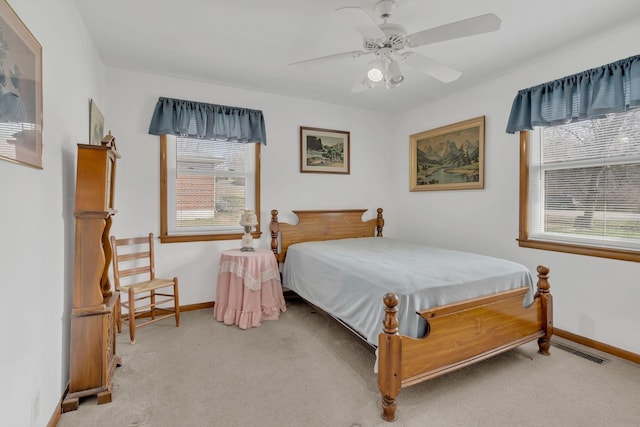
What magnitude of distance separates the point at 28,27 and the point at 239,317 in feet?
8.52

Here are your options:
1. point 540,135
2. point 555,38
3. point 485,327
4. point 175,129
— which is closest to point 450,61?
point 555,38

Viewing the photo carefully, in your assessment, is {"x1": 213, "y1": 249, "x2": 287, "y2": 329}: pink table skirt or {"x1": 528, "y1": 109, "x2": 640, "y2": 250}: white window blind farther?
{"x1": 213, "y1": 249, "x2": 287, "y2": 329}: pink table skirt


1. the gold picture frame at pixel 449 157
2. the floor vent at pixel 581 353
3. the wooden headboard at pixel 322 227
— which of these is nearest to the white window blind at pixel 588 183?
the gold picture frame at pixel 449 157

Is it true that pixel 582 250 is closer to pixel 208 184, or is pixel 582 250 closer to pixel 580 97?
pixel 580 97

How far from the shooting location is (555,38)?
2.59 metres

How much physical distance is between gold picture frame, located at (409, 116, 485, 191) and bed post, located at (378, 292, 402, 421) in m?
2.44

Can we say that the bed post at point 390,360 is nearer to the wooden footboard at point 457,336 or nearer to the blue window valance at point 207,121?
the wooden footboard at point 457,336

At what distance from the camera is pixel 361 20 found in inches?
72.2

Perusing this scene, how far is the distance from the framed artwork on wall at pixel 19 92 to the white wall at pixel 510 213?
12.3 ft

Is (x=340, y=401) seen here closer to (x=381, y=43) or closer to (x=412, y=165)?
(x=381, y=43)

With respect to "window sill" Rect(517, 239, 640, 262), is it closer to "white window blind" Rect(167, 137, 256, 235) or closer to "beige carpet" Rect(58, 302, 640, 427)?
"beige carpet" Rect(58, 302, 640, 427)

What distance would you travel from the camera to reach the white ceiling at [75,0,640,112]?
2.17 metres

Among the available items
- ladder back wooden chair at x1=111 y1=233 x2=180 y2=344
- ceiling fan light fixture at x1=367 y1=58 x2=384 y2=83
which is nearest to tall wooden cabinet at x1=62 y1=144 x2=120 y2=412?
ladder back wooden chair at x1=111 y1=233 x2=180 y2=344

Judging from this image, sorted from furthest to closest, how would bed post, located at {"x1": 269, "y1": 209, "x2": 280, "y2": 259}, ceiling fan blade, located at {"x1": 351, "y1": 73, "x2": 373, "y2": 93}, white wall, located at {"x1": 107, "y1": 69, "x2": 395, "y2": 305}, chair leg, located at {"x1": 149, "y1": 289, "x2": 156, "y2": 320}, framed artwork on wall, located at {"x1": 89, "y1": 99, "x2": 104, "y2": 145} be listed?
1. bed post, located at {"x1": 269, "y1": 209, "x2": 280, "y2": 259}
2. white wall, located at {"x1": 107, "y1": 69, "x2": 395, "y2": 305}
3. chair leg, located at {"x1": 149, "y1": 289, "x2": 156, "y2": 320}
4. framed artwork on wall, located at {"x1": 89, "y1": 99, "x2": 104, "y2": 145}
5. ceiling fan blade, located at {"x1": 351, "y1": 73, "x2": 373, "y2": 93}
